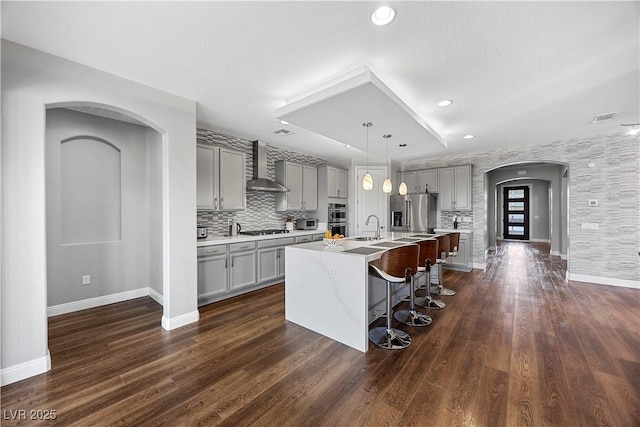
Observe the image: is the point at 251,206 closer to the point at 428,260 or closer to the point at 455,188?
the point at 428,260

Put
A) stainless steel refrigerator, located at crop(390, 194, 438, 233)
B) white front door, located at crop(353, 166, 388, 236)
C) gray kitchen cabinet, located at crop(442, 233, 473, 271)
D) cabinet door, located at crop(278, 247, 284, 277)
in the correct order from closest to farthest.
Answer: cabinet door, located at crop(278, 247, 284, 277) → gray kitchen cabinet, located at crop(442, 233, 473, 271) → stainless steel refrigerator, located at crop(390, 194, 438, 233) → white front door, located at crop(353, 166, 388, 236)

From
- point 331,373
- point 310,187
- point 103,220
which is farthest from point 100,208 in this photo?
point 331,373

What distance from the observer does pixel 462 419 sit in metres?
1.69

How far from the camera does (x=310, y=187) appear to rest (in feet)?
19.1

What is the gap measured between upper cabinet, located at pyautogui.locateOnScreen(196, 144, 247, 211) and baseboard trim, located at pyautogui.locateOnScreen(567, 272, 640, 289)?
21.0ft

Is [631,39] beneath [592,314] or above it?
above

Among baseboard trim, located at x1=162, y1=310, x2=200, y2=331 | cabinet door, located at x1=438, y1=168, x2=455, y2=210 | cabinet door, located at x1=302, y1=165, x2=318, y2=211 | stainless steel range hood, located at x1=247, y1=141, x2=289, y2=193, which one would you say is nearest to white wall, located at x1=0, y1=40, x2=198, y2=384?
baseboard trim, located at x1=162, y1=310, x2=200, y2=331

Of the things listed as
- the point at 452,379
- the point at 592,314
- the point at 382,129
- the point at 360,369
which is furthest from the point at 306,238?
the point at 592,314

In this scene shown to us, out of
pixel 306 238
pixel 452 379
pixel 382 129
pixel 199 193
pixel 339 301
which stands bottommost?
pixel 452 379

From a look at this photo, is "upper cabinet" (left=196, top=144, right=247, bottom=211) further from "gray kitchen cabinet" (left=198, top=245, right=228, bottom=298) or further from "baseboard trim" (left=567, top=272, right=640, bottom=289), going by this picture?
"baseboard trim" (left=567, top=272, right=640, bottom=289)

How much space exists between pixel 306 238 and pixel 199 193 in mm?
2106

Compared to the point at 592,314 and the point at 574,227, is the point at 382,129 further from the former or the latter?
the point at 574,227

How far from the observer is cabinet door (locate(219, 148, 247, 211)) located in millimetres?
4285

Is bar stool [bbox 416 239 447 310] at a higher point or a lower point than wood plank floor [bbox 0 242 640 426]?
higher
